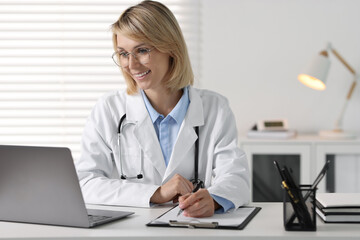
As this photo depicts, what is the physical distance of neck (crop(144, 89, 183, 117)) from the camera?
7.28 ft

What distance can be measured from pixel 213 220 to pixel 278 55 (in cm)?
245

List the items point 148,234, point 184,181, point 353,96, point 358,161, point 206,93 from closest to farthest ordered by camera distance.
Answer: point 148,234 < point 184,181 < point 206,93 < point 358,161 < point 353,96

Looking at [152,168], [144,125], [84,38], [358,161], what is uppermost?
[84,38]

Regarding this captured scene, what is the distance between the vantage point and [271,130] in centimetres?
355

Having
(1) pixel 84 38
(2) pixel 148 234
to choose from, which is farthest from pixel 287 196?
(1) pixel 84 38

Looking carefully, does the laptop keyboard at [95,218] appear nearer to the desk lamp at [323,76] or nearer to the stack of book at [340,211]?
the stack of book at [340,211]

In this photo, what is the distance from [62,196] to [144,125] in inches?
29.3

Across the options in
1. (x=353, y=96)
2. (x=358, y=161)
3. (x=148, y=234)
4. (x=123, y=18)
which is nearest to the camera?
(x=148, y=234)

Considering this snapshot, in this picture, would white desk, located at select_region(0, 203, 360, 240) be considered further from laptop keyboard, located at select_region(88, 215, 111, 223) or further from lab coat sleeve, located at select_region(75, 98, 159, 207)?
lab coat sleeve, located at select_region(75, 98, 159, 207)

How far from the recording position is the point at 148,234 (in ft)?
4.50

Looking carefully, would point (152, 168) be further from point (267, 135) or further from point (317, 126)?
point (317, 126)

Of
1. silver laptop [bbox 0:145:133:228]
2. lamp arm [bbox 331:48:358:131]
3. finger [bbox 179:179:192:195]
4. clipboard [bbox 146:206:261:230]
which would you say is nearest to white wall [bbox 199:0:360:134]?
lamp arm [bbox 331:48:358:131]

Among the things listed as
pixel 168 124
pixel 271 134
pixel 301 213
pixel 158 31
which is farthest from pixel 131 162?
pixel 271 134

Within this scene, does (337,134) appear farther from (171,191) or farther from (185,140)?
(171,191)
